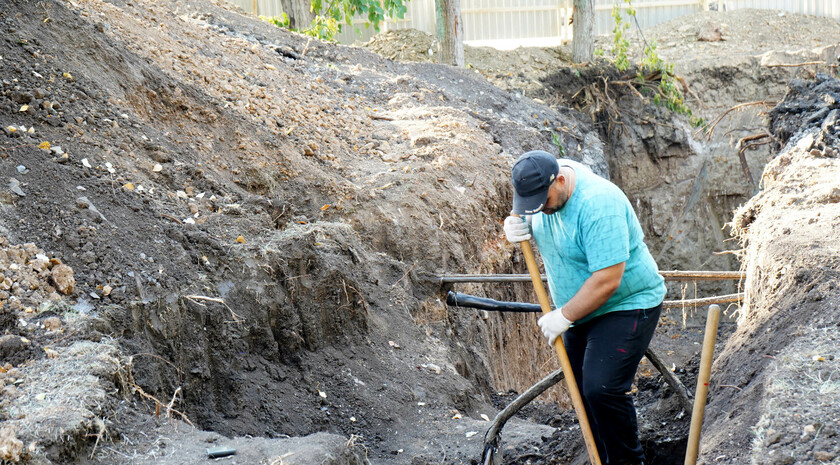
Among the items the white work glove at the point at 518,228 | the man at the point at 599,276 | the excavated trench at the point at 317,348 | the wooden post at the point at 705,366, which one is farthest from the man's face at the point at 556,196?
the excavated trench at the point at 317,348

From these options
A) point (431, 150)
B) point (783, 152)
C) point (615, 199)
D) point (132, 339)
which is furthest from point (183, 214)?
point (783, 152)

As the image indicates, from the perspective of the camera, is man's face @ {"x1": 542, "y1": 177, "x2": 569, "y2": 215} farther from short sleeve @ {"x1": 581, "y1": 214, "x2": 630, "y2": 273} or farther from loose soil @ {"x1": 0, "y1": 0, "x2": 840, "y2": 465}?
loose soil @ {"x1": 0, "y1": 0, "x2": 840, "y2": 465}

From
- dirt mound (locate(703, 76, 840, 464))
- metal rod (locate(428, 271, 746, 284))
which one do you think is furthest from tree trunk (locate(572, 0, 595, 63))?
metal rod (locate(428, 271, 746, 284))

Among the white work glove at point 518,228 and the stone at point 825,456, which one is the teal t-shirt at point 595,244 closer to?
the white work glove at point 518,228

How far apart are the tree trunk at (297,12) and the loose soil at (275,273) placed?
12.3 ft

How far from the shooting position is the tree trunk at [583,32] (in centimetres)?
1230

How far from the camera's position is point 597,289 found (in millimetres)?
3102

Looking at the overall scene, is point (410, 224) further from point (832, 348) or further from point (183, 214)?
point (832, 348)

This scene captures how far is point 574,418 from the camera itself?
4.95m

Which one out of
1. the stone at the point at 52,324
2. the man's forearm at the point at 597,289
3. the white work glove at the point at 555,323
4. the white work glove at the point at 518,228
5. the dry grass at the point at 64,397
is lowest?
the dry grass at the point at 64,397

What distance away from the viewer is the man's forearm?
3080 mm

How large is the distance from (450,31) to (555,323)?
9113mm

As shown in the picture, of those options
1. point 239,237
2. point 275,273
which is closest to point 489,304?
point 275,273

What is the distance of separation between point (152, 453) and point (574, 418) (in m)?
3.00
